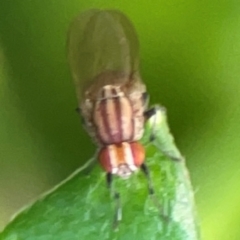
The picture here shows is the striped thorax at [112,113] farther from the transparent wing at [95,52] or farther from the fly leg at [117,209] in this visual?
the fly leg at [117,209]

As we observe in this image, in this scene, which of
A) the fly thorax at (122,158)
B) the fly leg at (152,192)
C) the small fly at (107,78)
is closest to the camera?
the fly leg at (152,192)

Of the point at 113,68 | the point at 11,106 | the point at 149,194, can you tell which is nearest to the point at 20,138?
the point at 11,106

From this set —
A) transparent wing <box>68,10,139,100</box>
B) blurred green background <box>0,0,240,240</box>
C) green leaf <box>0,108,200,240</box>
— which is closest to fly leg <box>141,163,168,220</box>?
green leaf <box>0,108,200,240</box>

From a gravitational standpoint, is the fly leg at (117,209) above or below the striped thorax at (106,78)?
below

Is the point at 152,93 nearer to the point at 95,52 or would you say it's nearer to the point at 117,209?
the point at 95,52

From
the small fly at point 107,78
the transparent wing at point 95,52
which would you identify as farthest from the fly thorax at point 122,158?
the transparent wing at point 95,52

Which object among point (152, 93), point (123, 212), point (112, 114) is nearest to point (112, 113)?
point (112, 114)

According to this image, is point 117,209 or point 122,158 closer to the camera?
point 117,209

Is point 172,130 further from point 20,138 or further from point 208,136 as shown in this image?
point 20,138
